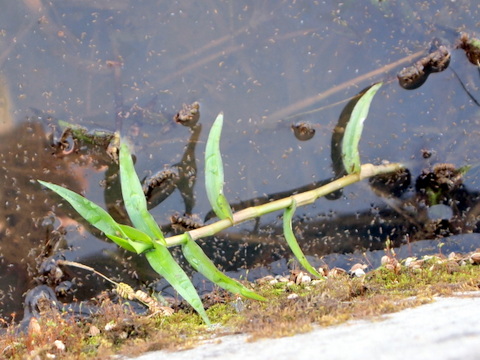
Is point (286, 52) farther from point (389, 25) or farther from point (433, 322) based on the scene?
point (433, 322)

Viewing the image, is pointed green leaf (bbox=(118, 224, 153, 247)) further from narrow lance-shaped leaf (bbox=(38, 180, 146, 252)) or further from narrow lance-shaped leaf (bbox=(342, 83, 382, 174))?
narrow lance-shaped leaf (bbox=(342, 83, 382, 174))

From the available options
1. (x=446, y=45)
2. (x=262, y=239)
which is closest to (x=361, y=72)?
(x=446, y=45)

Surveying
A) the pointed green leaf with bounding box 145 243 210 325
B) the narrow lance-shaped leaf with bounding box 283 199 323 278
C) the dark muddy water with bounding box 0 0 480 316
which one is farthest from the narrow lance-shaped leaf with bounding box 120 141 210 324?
the dark muddy water with bounding box 0 0 480 316

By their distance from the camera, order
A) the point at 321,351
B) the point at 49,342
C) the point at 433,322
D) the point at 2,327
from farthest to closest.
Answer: the point at 2,327 < the point at 49,342 < the point at 433,322 < the point at 321,351

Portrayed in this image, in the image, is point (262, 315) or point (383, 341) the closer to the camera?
point (383, 341)

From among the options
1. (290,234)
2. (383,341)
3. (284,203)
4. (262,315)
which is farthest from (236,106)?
(383,341)

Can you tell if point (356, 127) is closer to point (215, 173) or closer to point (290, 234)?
point (290, 234)
